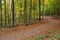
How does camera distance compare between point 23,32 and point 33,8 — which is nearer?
point 23,32

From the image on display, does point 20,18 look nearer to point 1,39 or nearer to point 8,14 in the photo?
point 8,14

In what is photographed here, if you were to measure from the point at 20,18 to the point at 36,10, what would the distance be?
5174 mm

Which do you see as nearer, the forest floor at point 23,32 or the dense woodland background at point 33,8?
the forest floor at point 23,32

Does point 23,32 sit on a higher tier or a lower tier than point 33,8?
lower

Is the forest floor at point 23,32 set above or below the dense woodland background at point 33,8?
below

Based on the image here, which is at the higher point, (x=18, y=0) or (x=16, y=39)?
(x=18, y=0)

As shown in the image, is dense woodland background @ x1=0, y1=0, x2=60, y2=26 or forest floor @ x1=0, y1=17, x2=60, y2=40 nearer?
forest floor @ x1=0, y1=17, x2=60, y2=40

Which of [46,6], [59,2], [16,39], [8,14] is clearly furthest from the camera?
[46,6]

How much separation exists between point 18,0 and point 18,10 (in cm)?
258

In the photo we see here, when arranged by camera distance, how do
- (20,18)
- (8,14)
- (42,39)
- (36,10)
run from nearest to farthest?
(42,39), (8,14), (20,18), (36,10)

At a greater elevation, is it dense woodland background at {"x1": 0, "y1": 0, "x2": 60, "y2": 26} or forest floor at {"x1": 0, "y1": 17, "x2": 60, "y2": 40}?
dense woodland background at {"x1": 0, "y1": 0, "x2": 60, "y2": 26}

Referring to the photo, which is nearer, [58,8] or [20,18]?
[20,18]

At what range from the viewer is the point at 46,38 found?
12.3 meters

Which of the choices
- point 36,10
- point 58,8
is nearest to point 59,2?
point 58,8
